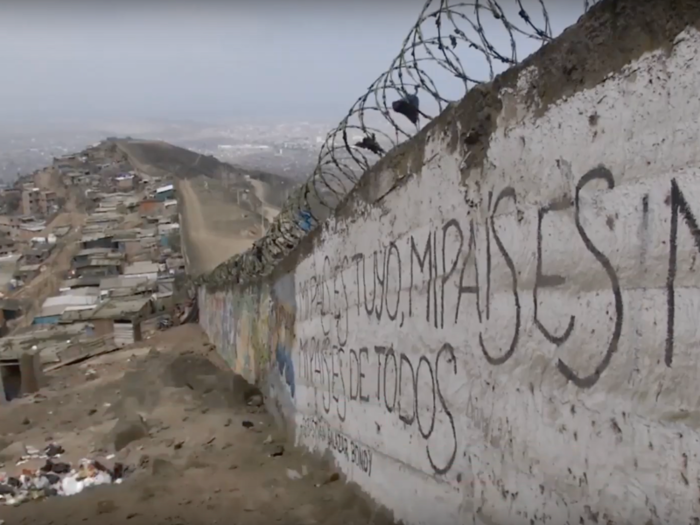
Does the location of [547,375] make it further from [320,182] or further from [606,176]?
[320,182]

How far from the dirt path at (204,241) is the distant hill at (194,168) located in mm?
5035

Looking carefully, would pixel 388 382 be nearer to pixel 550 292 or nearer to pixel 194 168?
pixel 550 292

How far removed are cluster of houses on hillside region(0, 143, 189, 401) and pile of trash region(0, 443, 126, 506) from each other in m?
9.07

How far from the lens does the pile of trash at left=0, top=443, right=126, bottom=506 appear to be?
7137mm

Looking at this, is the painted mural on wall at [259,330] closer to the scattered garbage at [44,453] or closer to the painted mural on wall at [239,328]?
the painted mural on wall at [239,328]

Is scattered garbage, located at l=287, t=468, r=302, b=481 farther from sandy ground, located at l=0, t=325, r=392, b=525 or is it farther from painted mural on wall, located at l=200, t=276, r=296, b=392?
painted mural on wall, located at l=200, t=276, r=296, b=392

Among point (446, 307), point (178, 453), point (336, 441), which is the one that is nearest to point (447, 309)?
point (446, 307)

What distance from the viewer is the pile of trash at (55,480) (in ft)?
23.4

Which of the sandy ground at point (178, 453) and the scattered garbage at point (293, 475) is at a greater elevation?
the scattered garbage at point (293, 475)

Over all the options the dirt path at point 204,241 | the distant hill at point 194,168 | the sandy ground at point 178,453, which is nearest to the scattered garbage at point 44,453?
the sandy ground at point 178,453

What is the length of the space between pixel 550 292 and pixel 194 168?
74833 mm

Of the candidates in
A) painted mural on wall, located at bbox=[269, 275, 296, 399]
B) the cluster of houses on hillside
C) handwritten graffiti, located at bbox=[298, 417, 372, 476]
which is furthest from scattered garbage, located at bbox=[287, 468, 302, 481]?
the cluster of houses on hillside

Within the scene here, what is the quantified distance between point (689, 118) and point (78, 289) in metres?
45.3

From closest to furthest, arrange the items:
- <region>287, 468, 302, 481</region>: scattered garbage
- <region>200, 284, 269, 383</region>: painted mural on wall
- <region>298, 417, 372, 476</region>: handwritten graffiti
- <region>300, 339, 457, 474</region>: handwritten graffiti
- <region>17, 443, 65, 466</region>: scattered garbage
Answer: <region>300, 339, 457, 474</region>: handwritten graffiti < <region>298, 417, 372, 476</region>: handwritten graffiti < <region>287, 468, 302, 481</region>: scattered garbage < <region>17, 443, 65, 466</region>: scattered garbage < <region>200, 284, 269, 383</region>: painted mural on wall
